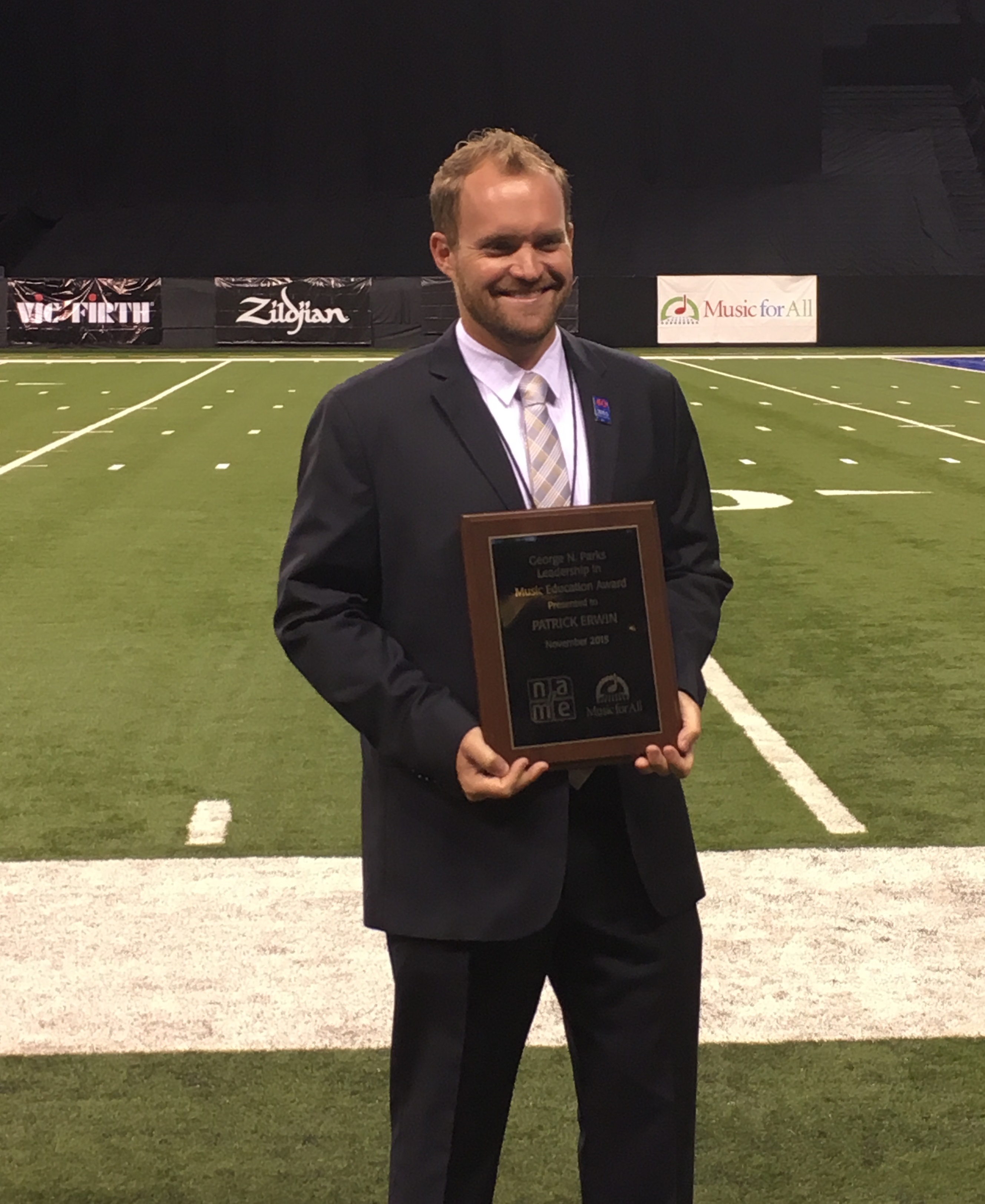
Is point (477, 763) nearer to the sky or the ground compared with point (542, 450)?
nearer to the ground

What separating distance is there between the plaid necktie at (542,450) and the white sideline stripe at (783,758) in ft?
9.59

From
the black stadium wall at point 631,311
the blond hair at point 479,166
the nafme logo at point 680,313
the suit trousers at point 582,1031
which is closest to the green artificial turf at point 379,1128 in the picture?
the suit trousers at point 582,1031

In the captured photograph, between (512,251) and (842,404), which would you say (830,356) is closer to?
(842,404)

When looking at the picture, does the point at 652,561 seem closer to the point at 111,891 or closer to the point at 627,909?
the point at 627,909

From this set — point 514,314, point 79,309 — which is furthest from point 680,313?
point 514,314

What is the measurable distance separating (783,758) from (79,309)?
1510 inches

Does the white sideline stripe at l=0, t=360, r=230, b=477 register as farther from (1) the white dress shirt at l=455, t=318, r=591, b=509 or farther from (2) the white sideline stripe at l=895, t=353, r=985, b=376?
(1) the white dress shirt at l=455, t=318, r=591, b=509

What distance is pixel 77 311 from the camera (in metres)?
43.2

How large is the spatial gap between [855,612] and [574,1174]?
662 cm

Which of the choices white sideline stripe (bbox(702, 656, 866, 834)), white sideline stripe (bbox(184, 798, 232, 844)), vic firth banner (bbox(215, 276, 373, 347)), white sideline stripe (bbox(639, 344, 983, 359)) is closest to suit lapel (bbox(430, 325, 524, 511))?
white sideline stripe (bbox(702, 656, 866, 834))

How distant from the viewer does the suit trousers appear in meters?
2.85

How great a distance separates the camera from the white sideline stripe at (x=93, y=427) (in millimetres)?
17844

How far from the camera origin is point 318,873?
5.57m

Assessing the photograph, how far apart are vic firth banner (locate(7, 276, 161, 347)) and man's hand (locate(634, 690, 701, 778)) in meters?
41.9
